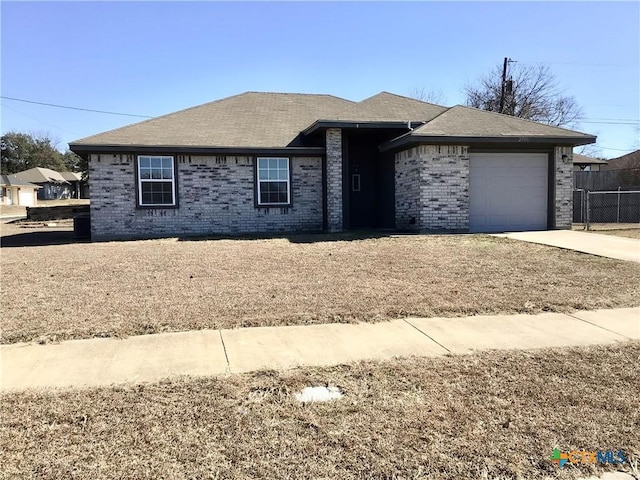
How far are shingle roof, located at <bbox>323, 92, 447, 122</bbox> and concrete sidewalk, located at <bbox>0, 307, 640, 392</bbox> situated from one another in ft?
35.4

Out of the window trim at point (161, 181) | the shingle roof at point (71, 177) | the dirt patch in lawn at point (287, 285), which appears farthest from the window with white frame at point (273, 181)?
the shingle roof at point (71, 177)

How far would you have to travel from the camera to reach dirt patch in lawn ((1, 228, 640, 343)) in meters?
5.95

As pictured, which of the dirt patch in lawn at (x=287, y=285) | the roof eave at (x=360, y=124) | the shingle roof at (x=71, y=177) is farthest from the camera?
the shingle roof at (x=71, y=177)

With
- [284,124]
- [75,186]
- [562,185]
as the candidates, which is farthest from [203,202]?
[75,186]

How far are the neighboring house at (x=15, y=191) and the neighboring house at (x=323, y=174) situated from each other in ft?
169

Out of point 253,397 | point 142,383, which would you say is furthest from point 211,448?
point 142,383

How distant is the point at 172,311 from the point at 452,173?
1089 cm

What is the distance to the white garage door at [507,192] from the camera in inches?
607

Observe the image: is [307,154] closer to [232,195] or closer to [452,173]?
[232,195]

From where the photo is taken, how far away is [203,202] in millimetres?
16094

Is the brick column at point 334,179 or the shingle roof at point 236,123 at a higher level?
the shingle roof at point 236,123

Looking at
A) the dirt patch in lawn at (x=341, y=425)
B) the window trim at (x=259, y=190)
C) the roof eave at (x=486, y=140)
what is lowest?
the dirt patch in lawn at (x=341, y=425)

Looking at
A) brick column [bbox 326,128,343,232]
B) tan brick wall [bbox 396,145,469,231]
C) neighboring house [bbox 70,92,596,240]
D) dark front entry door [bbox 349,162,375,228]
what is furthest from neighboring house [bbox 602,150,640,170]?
brick column [bbox 326,128,343,232]

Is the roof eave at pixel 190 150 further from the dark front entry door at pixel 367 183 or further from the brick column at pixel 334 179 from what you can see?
the dark front entry door at pixel 367 183
